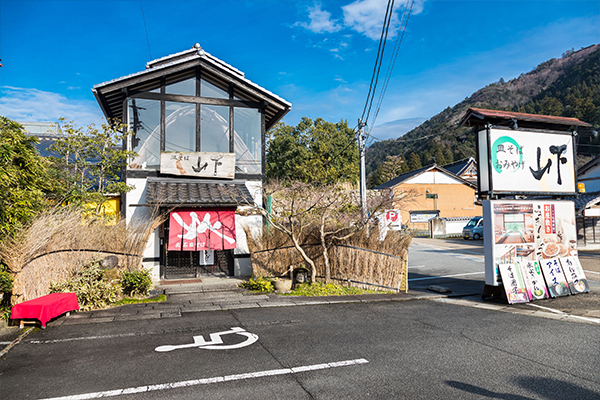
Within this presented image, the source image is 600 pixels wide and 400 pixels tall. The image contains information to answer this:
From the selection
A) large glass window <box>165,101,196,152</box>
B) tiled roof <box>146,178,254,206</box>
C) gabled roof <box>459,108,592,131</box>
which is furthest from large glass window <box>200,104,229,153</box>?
gabled roof <box>459,108,592,131</box>

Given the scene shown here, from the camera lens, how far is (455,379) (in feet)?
16.0

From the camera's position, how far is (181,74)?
45.3 feet

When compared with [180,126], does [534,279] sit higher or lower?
lower

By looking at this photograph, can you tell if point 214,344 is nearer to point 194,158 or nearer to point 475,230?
point 194,158

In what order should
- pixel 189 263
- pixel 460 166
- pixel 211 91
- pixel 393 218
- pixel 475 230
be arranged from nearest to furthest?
1. pixel 189 263
2. pixel 211 91
3. pixel 393 218
4. pixel 475 230
5. pixel 460 166

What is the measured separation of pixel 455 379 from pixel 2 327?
799cm

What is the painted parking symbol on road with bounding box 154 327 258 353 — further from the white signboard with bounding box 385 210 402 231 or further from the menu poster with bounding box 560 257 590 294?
the menu poster with bounding box 560 257 590 294

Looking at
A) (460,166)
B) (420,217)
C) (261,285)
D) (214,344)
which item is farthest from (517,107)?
(214,344)

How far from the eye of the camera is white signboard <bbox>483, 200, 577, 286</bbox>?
10281mm

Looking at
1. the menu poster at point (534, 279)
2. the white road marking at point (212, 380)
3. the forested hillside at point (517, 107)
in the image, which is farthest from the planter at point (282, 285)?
the forested hillside at point (517, 107)

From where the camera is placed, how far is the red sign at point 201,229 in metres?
12.4

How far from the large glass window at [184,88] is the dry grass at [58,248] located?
554 centimetres

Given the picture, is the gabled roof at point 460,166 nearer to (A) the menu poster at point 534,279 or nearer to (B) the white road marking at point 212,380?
(A) the menu poster at point 534,279

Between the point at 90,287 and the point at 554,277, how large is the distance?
39.8 ft
